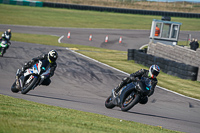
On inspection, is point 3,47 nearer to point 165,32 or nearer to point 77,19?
point 165,32

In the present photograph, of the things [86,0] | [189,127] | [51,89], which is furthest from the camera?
[86,0]

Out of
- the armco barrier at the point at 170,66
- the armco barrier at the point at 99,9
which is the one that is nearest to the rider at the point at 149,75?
the armco barrier at the point at 170,66

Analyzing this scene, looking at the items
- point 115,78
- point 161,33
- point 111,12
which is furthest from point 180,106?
point 111,12

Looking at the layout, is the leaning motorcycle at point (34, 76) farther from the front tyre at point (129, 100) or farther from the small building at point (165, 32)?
the small building at point (165, 32)

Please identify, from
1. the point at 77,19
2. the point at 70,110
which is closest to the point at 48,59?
the point at 70,110

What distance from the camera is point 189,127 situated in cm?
884

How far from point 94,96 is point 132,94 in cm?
290

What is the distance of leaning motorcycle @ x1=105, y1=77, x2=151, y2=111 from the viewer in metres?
9.16

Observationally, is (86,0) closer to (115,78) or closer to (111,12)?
(111,12)

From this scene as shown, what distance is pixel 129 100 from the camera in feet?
31.0

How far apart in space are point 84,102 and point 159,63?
10.0 m

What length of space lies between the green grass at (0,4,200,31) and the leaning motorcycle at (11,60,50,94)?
32.3m

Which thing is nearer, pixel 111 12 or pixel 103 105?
pixel 103 105

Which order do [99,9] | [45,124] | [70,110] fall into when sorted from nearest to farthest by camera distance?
1. [45,124]
2. [70,110]
3. [99,9]
